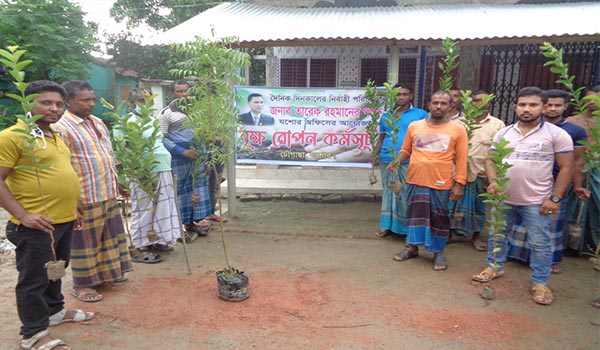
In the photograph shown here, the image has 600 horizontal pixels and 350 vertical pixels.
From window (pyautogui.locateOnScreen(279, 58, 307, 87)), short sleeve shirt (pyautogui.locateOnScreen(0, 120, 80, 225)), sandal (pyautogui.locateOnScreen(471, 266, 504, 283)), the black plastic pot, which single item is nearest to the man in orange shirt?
sandal (pyautogui.locateOnScreen(471, 266, 504, 283))

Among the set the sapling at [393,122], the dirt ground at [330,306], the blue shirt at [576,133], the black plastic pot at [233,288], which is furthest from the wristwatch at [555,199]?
the black plastic pot at [233,288]

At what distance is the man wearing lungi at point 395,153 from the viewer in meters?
4.66

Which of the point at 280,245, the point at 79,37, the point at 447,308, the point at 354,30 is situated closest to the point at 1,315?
the point at 280,245

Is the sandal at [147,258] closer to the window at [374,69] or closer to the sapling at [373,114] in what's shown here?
the sapling at [373,114]

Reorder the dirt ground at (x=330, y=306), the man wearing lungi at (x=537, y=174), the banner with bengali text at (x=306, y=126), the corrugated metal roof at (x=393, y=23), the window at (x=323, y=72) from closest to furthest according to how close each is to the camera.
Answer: the dirt ground at (x=330, y=306) < the man wearing lungi at (x=537, y=174) < the corrugated metal roof at (x=393, y=23) < the banner with bengali text at (x=306, y=126) < the window at (x=323, y=72)

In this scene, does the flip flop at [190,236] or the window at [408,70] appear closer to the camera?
the flip flop at [190,236]

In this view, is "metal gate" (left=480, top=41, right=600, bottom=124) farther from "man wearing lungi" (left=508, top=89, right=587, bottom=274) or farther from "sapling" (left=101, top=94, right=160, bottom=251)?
"sapling" (left=101, top=94, right=160, bottom=251)

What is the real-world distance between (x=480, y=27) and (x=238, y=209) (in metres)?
4.28

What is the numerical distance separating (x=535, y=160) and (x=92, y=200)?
3502 millimetres

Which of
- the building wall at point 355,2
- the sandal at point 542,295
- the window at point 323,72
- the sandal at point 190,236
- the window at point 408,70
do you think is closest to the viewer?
the sandal at point 542,295

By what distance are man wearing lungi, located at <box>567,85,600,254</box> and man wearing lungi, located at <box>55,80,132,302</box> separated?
13.5 feet

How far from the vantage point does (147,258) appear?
4289 mm

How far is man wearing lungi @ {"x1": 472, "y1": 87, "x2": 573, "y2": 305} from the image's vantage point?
325cm

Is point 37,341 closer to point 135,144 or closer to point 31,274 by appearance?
point 31,274
